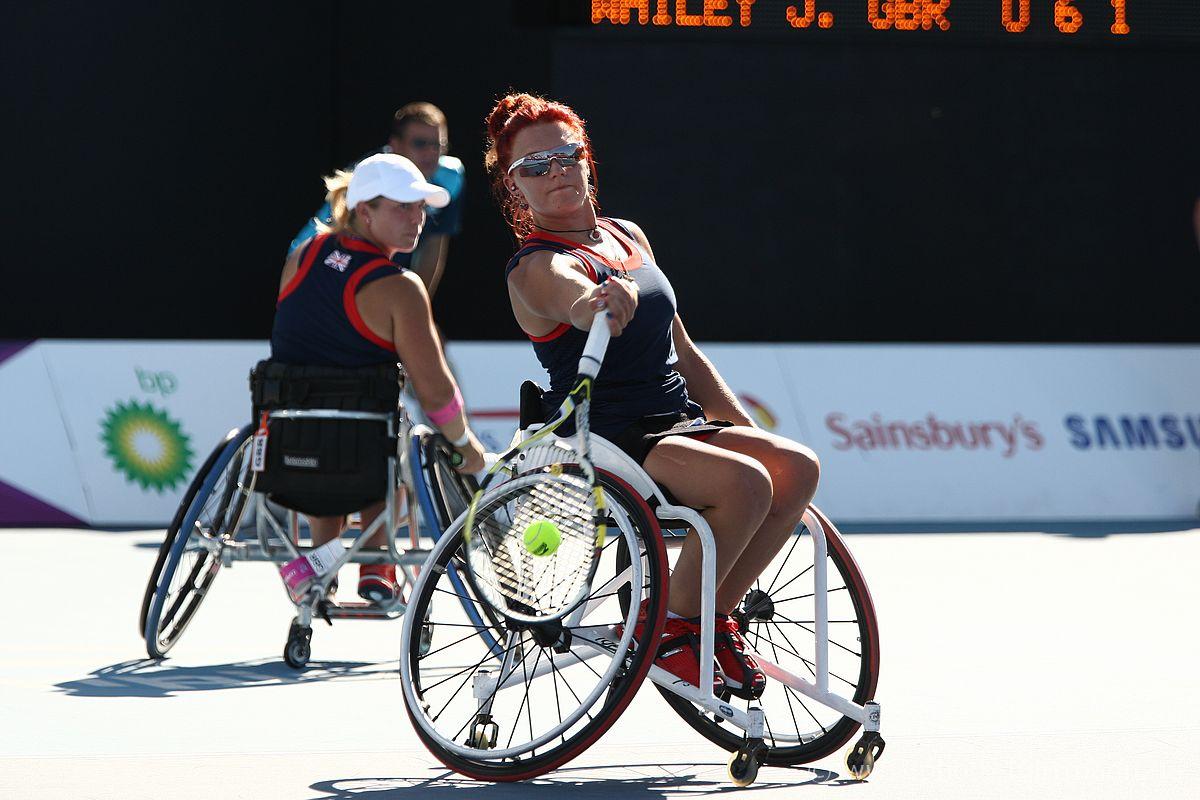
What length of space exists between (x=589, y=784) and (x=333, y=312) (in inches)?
77.5

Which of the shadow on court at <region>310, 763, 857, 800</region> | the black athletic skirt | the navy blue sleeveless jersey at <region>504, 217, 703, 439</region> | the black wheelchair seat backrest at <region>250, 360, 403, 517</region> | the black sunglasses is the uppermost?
the black sunglasses

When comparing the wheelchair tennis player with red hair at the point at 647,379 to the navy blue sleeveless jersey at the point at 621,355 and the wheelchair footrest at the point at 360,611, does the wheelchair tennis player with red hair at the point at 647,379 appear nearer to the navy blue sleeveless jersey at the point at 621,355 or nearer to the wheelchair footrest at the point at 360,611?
the navy blue sleeveless jersey at the point at 621,355

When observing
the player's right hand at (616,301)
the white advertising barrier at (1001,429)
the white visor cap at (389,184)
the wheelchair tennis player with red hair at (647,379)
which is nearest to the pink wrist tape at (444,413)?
the white visor cap at (389,184)

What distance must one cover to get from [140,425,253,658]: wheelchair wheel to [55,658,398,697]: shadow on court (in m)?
0.13

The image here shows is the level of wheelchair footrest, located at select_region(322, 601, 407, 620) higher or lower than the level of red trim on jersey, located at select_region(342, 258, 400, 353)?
lower

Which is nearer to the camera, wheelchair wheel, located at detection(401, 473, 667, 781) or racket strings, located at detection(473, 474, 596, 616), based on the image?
wheelchair wheel, located at detection(401, 473, 667, 781)

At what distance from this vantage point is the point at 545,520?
382 cm

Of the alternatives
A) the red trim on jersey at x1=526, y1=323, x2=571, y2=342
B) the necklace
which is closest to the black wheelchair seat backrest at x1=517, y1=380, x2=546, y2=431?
the red trim on jersey at x1=526, y1=323, x2=571, y2=342

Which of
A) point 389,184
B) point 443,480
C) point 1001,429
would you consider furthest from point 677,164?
point 443,480

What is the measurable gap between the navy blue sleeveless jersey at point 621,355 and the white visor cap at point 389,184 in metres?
1.37

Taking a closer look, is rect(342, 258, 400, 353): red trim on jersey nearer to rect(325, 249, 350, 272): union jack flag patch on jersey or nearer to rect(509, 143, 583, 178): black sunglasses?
rect(325, 249, 350, 272): union jack flag patch on jersey

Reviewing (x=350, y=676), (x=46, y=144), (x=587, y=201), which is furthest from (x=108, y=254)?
(x=587, y=201)

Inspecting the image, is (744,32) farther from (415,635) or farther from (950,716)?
(415,635)

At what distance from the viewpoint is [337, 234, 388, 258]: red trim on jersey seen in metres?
5.41
